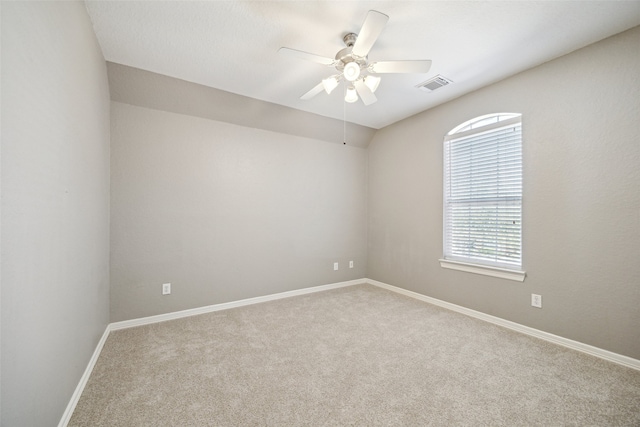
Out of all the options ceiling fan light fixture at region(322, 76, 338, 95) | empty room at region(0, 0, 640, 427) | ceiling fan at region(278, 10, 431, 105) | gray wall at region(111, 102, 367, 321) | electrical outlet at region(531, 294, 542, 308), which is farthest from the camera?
gray wall at region(111, 102, 367, 321)

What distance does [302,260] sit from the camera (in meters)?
3.98

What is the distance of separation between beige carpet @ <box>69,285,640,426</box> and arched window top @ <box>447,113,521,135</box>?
224cm

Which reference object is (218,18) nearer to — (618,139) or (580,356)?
(618,139)

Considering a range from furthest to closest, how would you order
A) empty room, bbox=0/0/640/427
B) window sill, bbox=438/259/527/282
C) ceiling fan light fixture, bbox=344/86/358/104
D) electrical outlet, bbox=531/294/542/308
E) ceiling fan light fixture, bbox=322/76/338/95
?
window sill, bbox=438/259/527/282 < electrical outlet, bbox=531/294/542/308 < ceiling fan light fixture, bbox=344/86/358/104 < ceiling fan light fixture, bbox=322/76/338/95 < empty room, bbox=0/0/640/427

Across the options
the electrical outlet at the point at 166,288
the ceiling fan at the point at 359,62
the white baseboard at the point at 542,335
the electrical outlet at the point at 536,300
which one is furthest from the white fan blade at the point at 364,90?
the electrical outlet at the point at 166,288

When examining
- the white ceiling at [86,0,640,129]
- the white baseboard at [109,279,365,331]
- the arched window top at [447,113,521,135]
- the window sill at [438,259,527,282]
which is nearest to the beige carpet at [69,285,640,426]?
the white baseboard at [109,279,365,331]

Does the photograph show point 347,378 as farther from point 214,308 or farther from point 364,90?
point 364,90

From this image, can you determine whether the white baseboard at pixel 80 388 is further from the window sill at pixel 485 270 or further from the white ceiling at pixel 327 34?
the window sill at pixel 485 270

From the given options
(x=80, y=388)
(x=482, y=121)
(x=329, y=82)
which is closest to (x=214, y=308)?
(x=80, y=388)

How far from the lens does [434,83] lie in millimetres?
2867

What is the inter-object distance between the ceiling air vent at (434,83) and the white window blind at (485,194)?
0.66 m

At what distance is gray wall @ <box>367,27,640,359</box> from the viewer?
207 centimetres

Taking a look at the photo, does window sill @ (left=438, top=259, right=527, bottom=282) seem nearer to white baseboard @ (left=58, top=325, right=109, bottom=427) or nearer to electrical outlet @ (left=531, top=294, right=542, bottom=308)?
electrical outlet @ (left=531, top=294, right=542, bottom=308)

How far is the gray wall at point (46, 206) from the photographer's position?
3.15 ft
